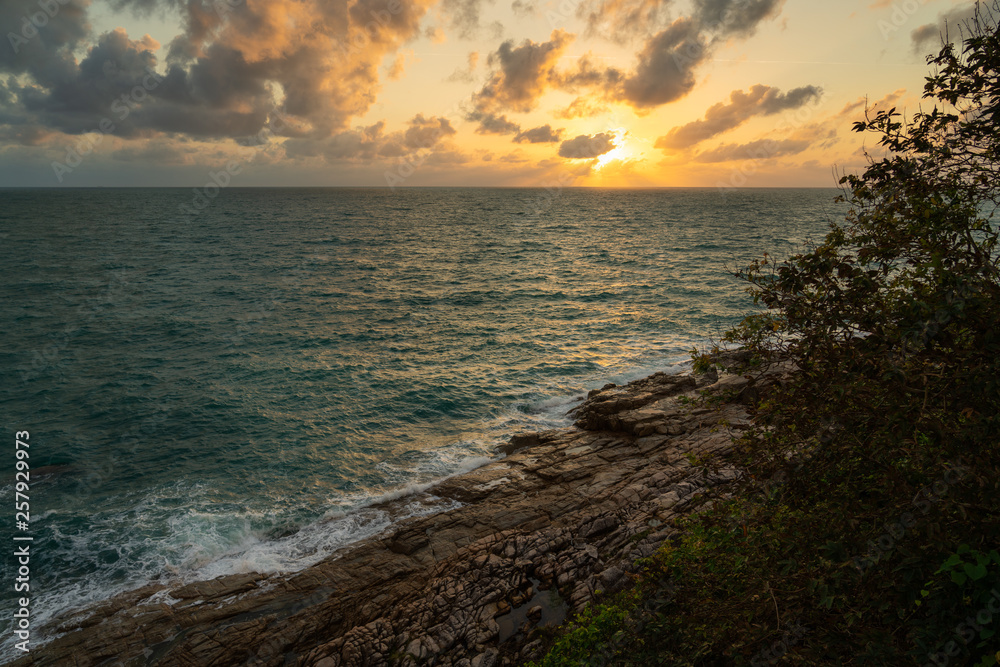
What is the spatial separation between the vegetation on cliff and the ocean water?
1422mm

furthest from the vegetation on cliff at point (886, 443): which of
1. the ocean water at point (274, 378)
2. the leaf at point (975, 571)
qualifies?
the ocean water at point (274, 378)

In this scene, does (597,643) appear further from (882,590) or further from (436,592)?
(882,590)

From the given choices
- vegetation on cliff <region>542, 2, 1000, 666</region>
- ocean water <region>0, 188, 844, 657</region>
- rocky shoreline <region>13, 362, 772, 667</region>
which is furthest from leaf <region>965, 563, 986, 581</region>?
ocean water <region>0, 188, 844, 657</region>

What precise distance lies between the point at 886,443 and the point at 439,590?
432 inches

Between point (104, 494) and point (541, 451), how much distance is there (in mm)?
18580

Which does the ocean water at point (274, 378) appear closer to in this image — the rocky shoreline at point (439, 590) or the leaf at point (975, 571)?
the rocky shoreline at point (439, 590)

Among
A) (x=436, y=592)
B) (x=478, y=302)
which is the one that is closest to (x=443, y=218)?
(x=478, y=302)

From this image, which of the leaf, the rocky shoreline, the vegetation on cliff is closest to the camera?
the leaf

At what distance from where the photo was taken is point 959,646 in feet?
16.7

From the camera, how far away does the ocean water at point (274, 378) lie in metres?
17.6

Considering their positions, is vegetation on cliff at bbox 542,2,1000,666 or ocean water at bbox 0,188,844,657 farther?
ocean water at bbox 0,188,844,657

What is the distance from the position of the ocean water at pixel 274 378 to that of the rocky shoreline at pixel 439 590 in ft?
4.83

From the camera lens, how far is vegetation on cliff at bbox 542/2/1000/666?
5.48 metres

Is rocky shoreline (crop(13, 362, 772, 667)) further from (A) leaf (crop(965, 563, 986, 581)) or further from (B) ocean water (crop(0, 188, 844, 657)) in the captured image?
(A) leaf (crop(965, 563, 986, 581))
